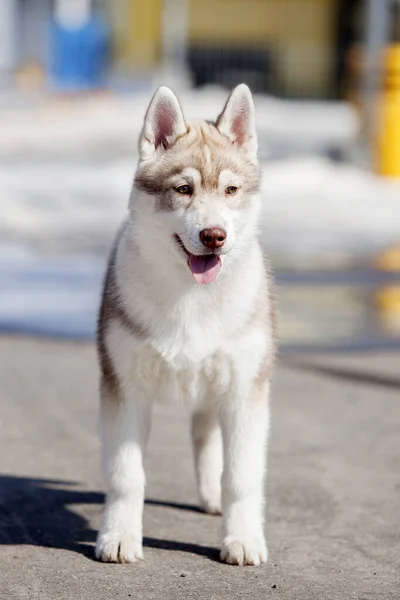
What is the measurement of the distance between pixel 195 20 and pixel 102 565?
1177 inches

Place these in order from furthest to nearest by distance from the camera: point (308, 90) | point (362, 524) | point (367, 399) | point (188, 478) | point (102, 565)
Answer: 1. point (308, 90)
2. point (367, 399)
3. point (188, 478)
4. point (362, 524)
5. point (102, 565)

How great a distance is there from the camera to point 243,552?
186 inches

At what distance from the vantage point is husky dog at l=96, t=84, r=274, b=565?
15.4ft

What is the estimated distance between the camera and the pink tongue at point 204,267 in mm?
4688

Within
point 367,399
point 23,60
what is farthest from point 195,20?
point 367,399

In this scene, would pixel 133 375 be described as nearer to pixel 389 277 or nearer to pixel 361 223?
pixel 389 277

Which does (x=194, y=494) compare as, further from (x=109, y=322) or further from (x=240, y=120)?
(x=240, y=120)

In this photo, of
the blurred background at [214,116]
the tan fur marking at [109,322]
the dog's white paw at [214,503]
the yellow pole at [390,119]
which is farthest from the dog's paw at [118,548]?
the yellow pole at [390,119]

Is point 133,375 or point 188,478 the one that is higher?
point 133,375

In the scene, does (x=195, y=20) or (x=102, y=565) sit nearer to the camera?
(x=102, y=565)

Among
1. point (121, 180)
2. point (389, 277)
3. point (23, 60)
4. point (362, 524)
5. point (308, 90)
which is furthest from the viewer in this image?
point (23, 60)

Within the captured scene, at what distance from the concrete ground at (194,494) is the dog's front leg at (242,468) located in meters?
0.13

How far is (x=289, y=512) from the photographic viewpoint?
5.43m

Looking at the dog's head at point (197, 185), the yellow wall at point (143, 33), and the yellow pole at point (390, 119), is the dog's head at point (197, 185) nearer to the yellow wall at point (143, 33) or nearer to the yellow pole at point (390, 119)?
the yellow pole at point (390, 119)
